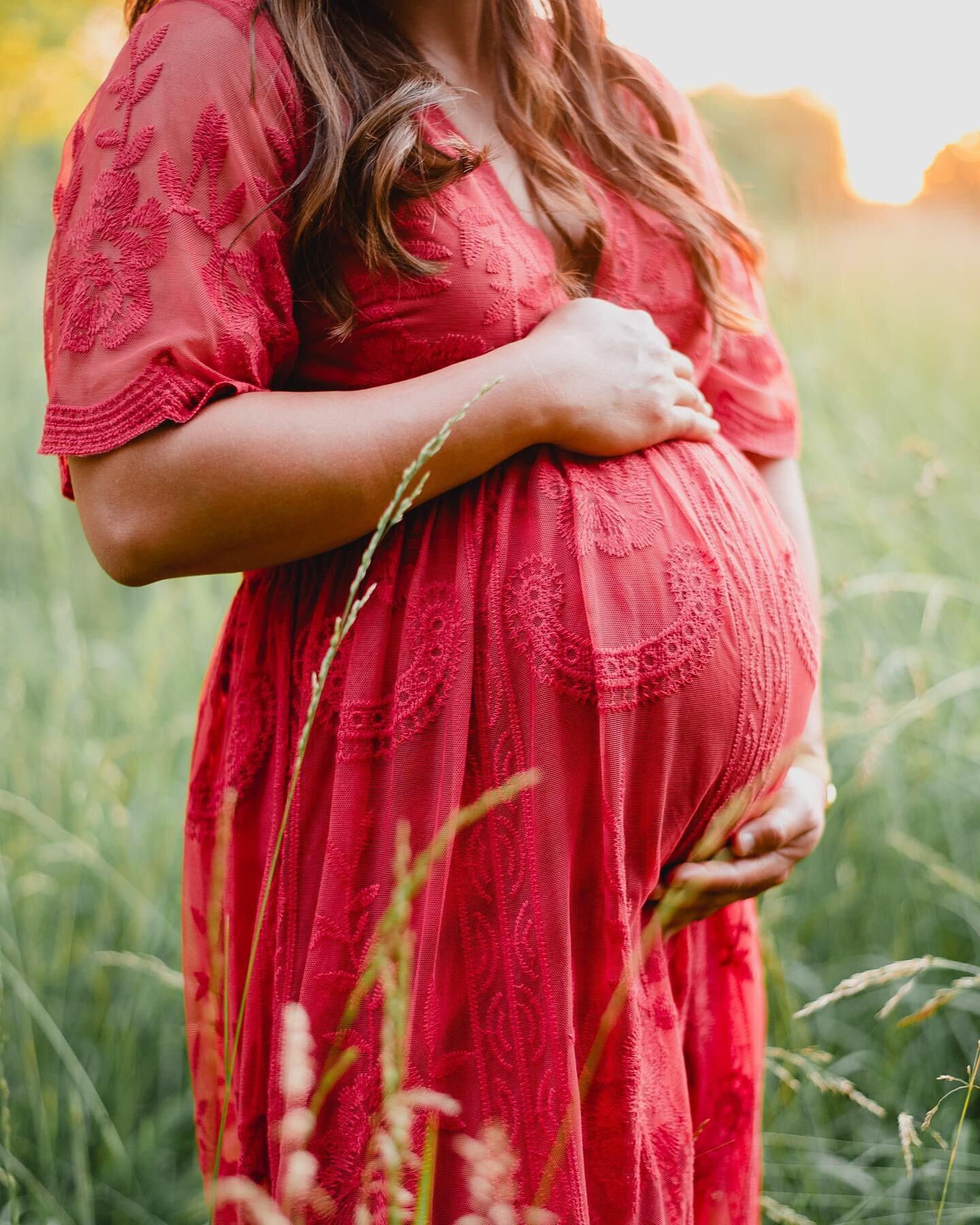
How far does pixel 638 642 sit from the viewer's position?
1.02m

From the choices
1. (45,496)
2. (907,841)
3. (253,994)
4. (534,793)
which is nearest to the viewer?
(534,793)

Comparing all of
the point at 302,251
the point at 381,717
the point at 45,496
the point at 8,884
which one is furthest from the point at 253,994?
the point at 45,496

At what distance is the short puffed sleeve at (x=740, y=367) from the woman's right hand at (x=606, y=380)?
10.1 inches

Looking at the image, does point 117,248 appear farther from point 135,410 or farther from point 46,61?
point 46,61

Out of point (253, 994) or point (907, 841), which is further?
point (907, 841)

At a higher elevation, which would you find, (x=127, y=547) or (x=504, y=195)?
(x=504, y=195)

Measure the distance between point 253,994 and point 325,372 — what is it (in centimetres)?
67

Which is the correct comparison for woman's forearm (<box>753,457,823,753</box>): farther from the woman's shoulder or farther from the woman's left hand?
the woman's shoulder

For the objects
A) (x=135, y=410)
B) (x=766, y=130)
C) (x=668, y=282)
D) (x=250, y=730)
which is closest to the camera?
(x=135, y=410)

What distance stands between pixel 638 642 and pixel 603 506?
15 cm

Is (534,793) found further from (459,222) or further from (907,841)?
(907,841)

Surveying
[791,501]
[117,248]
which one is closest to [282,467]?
[117,248]

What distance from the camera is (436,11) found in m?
1.21

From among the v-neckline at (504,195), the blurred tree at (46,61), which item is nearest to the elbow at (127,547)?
the v-neckline at (504,195)
